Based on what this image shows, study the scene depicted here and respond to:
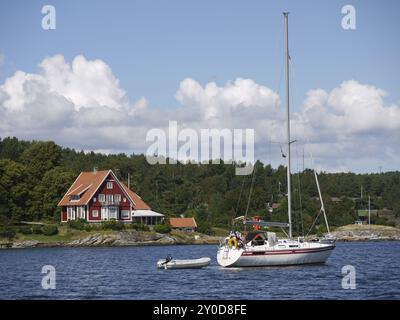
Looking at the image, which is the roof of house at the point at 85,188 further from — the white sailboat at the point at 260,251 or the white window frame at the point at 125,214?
the white sailboat at the point at 260,251

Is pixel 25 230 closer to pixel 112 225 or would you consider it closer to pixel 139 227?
pixel 112 225

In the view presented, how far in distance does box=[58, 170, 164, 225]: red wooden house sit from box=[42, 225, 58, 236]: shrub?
8.49 m

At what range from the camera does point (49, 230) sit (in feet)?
335

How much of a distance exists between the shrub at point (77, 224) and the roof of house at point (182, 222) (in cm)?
1783

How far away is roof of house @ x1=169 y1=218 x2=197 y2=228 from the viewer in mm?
121294

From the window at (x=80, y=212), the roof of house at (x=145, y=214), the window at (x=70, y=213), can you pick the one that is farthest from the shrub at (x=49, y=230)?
the roof of house at (x=145, y=214)

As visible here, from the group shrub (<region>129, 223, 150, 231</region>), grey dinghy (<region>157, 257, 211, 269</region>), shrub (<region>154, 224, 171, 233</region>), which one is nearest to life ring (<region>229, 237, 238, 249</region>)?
grey dinghy (<region>157, 257, 211, 269</region>)

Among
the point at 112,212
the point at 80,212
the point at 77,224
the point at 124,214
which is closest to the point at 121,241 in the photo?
the point at 77,224

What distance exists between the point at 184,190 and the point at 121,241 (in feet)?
173

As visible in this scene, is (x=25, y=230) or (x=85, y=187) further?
(x=85, y=187)

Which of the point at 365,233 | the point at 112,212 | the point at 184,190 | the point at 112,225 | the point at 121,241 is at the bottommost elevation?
the point at 365,233

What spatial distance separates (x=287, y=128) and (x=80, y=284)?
22.3 m

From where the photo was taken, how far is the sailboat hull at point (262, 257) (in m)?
55.6
